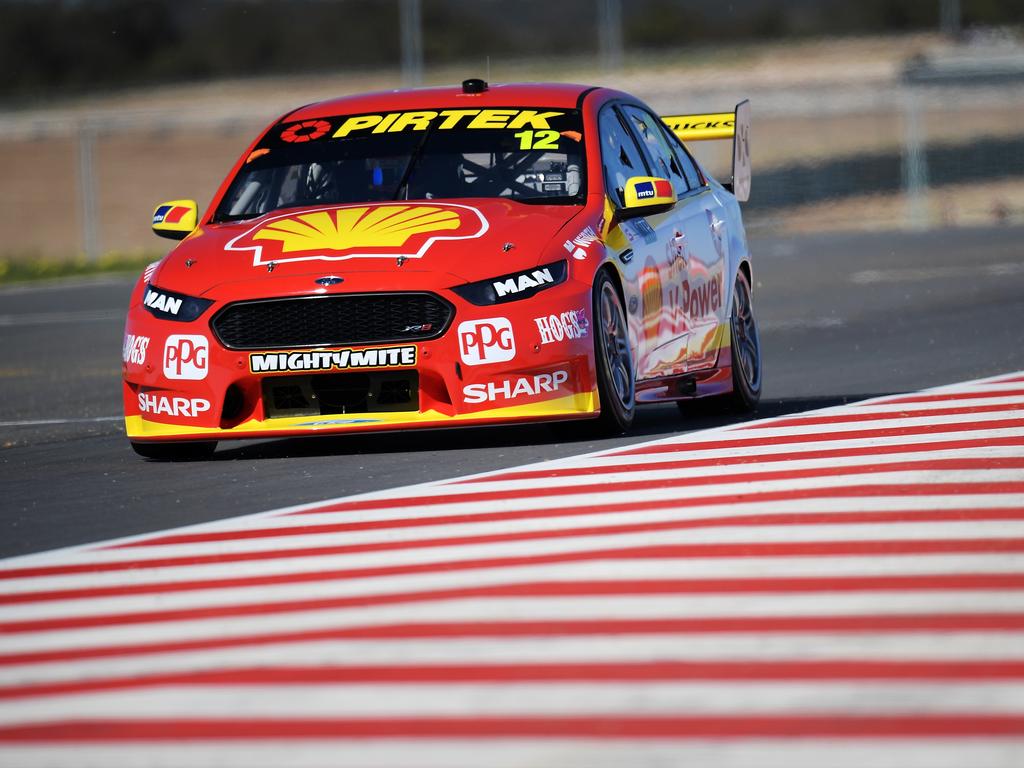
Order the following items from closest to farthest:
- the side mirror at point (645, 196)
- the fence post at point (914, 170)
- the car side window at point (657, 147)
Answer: the side mirror at point (645, 196)
the car side window at point (657, 147)
the fence post at point (914, 170)

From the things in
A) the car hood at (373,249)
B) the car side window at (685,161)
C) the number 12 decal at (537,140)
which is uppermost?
the number 12 decal at (537,140)

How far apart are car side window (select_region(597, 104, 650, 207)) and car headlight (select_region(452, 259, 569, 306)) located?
982mm

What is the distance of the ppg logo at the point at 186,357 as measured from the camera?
9.42 m

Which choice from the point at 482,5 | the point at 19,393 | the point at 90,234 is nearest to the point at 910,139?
the point at 90,234

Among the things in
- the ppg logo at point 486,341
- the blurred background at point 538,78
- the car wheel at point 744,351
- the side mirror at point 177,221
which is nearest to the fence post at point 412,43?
the blurred background at point 538,78

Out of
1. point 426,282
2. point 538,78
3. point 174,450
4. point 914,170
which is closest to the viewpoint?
point 426,282

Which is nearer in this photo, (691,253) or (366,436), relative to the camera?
(366,436)

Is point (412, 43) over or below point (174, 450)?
below

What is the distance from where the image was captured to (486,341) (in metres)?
9.19

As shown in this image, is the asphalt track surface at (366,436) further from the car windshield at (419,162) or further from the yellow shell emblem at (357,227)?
the car windshield at (419,162)

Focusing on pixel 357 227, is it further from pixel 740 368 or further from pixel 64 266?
pixel 64 266

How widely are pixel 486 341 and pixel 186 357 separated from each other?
122 cm

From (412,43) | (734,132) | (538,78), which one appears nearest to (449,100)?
(734,132)

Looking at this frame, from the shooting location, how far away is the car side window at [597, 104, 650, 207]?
10.3 meters
